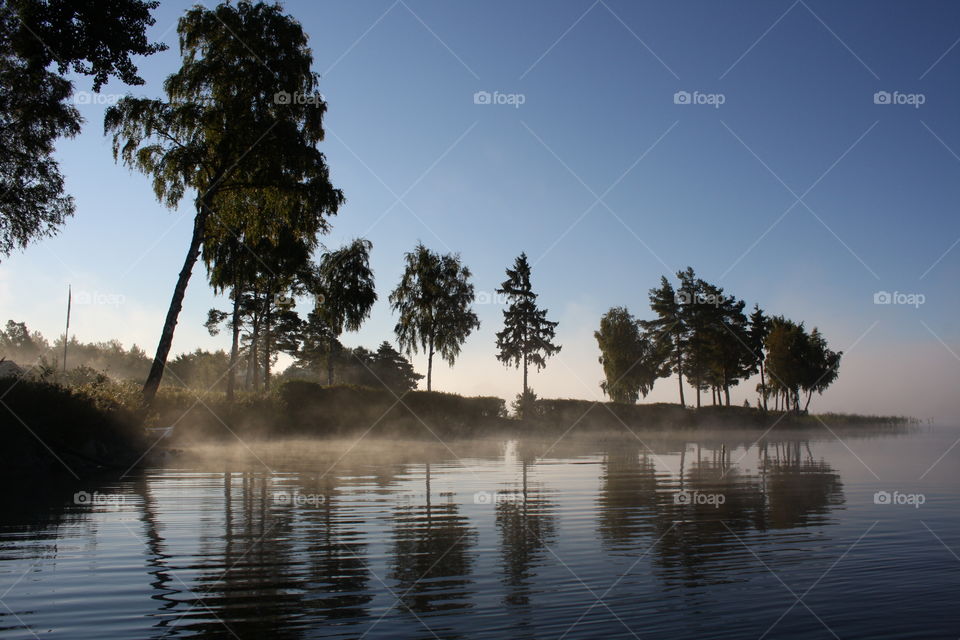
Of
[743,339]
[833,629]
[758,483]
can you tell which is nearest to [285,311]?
[758,483]

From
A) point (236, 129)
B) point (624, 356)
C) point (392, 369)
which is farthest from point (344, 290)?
point (392, 369)

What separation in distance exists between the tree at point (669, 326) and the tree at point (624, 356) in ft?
15.3

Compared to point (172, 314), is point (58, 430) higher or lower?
lower

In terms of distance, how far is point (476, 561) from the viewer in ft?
25.9

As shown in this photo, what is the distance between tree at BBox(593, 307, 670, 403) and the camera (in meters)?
79.8

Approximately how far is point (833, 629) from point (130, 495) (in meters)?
13.0

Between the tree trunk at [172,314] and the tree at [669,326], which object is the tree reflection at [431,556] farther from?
the tree at [669,326]

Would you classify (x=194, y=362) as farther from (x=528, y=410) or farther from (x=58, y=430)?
(x=58, y=430)

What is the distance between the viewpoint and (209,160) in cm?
2761

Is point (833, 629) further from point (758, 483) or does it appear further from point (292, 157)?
point (292, 157)

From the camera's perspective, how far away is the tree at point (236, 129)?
26438mm

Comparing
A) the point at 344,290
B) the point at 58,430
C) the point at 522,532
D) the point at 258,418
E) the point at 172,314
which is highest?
the point at 344,290

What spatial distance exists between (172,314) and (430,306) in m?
30.7

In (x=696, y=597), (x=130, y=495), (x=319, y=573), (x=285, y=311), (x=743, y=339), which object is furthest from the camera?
(x=743, y=339)
